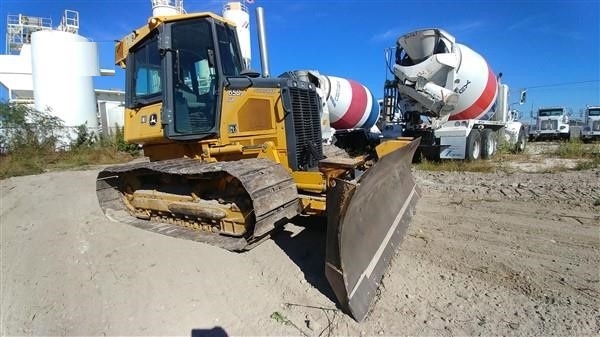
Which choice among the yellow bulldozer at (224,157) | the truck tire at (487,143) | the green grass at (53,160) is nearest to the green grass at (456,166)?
the truck tire at (487,143)

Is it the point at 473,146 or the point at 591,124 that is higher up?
the point at 591,124

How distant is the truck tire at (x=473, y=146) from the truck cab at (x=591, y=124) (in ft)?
50.9

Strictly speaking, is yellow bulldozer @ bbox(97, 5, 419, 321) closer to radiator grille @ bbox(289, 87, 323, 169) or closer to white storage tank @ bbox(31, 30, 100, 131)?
radiator grille @ bbox(289, 87, 323, 169)

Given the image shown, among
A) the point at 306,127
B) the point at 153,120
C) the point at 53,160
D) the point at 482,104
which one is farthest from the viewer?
the point at 53,160

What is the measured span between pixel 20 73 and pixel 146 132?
2833 centimetres

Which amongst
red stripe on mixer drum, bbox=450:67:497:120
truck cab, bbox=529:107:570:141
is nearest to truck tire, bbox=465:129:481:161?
red stripe on mixer drum, bbox=450:67:497:120

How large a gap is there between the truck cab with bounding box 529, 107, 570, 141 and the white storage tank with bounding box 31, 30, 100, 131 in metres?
25.5

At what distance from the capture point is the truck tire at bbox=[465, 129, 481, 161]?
1091cm

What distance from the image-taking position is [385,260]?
382cm

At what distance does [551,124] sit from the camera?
76.5 feet

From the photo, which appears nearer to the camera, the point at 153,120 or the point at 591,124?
the point at 153,120

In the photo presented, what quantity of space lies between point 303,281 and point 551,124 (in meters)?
24.8

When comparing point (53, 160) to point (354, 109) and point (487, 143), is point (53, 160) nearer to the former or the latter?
point (354, 109)

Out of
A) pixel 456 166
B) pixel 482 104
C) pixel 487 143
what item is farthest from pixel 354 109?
pixel 456 166
